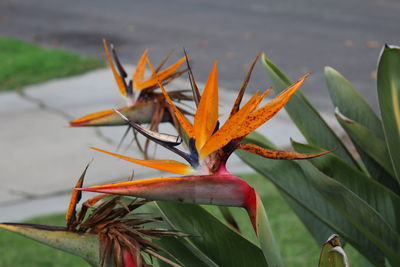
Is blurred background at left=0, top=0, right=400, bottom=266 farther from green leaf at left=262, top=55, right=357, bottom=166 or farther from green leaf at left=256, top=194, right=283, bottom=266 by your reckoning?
green leaf at left=256, top=194, right=283, bottom=266

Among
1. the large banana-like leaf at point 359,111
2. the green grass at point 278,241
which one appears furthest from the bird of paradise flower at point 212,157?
the green grass at point 278,241

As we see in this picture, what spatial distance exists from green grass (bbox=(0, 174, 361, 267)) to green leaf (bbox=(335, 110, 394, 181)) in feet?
5.48

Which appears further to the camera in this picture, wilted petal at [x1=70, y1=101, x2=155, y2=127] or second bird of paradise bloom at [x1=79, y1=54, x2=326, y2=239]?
wilted petal at [x1=70, y1=101, x2=155, y2=127]

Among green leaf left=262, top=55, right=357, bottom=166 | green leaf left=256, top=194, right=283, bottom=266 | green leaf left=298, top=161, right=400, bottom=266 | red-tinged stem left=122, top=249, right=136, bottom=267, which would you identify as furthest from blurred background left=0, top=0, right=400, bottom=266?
red-tinged stem left=122, top=249, right=136, bottom=267

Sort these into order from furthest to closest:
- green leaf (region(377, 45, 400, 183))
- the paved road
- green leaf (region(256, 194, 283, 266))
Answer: the paved road → green leaf (region(377, 45, 400, 183)) → green leaf (region(256, 194, 283, 266))

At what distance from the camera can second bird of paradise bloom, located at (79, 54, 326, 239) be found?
101 cm

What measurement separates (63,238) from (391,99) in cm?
93

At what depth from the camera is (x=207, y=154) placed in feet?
3.54

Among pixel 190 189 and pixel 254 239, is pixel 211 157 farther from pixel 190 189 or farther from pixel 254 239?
pixel 254 239

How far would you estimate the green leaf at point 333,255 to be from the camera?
106cm

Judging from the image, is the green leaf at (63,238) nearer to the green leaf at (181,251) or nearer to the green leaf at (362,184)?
the green leaf at (181,251)

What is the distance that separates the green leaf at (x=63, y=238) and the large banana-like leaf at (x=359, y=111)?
105 cm

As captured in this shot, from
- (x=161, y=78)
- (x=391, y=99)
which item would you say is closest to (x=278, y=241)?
(x=391, y=99)

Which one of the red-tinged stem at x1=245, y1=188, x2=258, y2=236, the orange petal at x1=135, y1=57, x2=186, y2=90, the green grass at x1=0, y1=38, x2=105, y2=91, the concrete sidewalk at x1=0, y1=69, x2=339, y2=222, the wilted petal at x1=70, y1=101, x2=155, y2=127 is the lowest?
the concrete sidewalk at x1=0, y1=69, x2=339, y2=222
